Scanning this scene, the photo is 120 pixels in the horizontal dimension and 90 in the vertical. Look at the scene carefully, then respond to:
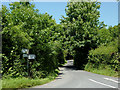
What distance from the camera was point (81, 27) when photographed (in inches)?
1185

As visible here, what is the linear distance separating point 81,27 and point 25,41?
17.2m

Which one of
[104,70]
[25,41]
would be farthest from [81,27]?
[25,41]

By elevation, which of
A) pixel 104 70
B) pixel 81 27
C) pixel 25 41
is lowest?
pixel 104 70

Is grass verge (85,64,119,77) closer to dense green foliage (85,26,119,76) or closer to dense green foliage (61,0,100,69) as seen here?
dense green foliage (85,26,119,76)

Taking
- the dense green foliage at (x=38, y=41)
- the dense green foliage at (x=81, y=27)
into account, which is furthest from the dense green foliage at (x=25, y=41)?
the dense green foliage at (x=81, y=27)

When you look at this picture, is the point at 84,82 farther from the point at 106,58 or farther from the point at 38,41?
the point at 106,58

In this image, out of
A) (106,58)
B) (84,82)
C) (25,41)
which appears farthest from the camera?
(106,58)

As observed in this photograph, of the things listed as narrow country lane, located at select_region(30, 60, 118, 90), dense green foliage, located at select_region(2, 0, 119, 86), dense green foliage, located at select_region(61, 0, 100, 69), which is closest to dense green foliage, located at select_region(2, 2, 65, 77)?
dense green foliage, located at select_region(2, 0, 119, 86)

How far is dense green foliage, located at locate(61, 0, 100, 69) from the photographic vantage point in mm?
29828

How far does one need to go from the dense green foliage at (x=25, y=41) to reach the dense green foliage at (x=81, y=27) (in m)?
11.5

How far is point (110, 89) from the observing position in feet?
33.9

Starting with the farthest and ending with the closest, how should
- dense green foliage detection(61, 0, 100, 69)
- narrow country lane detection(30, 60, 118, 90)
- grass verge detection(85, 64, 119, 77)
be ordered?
dense green foliage detection(61, 0, 100, 69) < grass verge detection(85, 64, 119, 77) < narrow country lane detection(30, 60, 118, 90)

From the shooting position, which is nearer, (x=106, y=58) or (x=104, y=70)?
(x=104, y=70)

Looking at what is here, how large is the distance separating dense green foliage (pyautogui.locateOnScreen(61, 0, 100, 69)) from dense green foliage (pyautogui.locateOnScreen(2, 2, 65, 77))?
11543 millimetres
